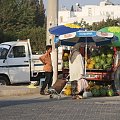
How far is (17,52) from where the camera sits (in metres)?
20.1

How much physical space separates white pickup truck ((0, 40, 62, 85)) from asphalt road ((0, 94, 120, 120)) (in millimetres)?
5717

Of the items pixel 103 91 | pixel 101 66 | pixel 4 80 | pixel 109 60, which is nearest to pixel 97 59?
pixel 101 66

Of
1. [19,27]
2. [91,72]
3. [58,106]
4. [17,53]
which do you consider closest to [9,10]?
[19,27]

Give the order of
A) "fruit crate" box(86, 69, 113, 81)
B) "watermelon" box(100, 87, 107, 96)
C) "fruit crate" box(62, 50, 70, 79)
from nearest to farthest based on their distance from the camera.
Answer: "watermelon" box(100, 87, 107, 96) → "fruit crate" box(86, 69, 113, 81) → "fruit crate" box(62, 50, 70, 79)

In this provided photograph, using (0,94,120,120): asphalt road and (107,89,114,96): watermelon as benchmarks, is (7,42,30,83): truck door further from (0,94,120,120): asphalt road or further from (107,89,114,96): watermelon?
(0,94,120,120): asphalt road

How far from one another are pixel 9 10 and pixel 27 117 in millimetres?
50293

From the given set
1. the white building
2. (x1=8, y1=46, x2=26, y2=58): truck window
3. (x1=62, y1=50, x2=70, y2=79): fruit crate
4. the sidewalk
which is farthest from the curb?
the white building

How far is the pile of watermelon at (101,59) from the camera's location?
16031mm

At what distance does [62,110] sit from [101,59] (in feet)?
16.9

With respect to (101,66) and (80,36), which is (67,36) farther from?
(101,66)

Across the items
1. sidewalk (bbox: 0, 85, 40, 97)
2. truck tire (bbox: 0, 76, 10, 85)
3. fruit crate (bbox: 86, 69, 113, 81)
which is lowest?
truck tire (bbox: 0, 76, 10, 85)

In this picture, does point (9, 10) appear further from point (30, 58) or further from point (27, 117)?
point (27, 117)

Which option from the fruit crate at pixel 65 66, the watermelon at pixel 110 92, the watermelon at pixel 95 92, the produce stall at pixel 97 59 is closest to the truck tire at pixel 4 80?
the fruit crate at pixel 65 66

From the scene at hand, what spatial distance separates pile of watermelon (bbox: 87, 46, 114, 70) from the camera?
1603 cm
